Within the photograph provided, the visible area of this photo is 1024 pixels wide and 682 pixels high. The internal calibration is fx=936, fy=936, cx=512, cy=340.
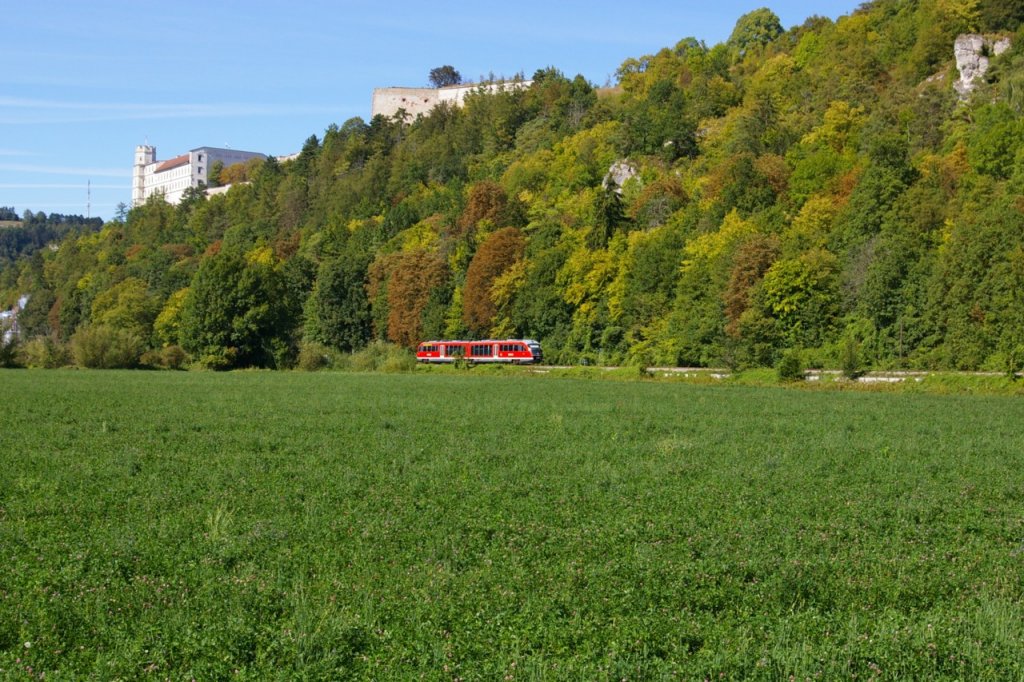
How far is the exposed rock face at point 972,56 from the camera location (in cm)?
8881

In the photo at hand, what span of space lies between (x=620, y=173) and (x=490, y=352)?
4410cm

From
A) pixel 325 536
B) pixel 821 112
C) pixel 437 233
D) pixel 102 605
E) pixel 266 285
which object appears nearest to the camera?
pixel 102 605

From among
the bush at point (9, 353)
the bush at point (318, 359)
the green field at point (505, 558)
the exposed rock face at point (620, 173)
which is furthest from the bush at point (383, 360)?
the green field at point (505, 558)

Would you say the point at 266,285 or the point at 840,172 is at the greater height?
the point at 840,172

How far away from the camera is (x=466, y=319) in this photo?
101 m

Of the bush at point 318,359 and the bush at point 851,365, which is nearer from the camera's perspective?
the bush at point 851,365

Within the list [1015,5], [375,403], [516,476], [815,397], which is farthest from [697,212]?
[516,476]

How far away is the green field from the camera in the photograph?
8000 millimetres

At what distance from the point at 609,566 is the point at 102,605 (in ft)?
17.2

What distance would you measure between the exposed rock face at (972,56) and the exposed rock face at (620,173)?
38.6 metres

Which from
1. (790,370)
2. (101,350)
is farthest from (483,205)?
(790,370)

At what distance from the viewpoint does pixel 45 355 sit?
81875 mm

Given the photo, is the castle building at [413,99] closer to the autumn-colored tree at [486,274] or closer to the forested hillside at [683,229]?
the forested hillside at [683,229]

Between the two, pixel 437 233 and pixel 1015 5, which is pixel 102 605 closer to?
pixel 1015 5
